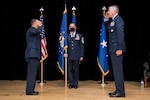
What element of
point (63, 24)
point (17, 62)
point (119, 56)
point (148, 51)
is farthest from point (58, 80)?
point (119, 56)

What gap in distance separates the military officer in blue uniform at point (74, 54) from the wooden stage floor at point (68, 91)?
0.23 meters

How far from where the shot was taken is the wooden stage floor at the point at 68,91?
577cm

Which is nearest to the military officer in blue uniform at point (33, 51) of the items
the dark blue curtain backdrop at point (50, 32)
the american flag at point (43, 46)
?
the american flag at point (43, 46)

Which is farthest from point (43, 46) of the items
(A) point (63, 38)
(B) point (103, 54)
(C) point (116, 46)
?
(C) point (116, 46)

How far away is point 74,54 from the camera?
6902 mm

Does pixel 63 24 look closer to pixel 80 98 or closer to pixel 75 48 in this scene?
pixel 75 48

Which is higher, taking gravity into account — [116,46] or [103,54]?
[116,46]

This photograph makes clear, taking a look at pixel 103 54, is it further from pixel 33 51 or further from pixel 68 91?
pixel 33 51

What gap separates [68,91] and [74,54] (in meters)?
0.83

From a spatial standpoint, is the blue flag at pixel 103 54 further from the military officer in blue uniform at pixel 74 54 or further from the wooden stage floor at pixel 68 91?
the military officer in blue uniform at pixel 74 54

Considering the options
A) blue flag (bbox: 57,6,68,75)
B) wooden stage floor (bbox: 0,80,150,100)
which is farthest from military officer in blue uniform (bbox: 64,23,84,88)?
wooden stage floor (bbox: 0,80,150,100)

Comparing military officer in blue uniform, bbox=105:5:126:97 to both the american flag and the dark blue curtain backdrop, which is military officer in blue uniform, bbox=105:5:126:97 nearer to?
the american flag

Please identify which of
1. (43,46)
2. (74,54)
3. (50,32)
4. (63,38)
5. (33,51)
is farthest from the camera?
(50,32)

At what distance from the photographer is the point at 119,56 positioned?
5668 millimetres
